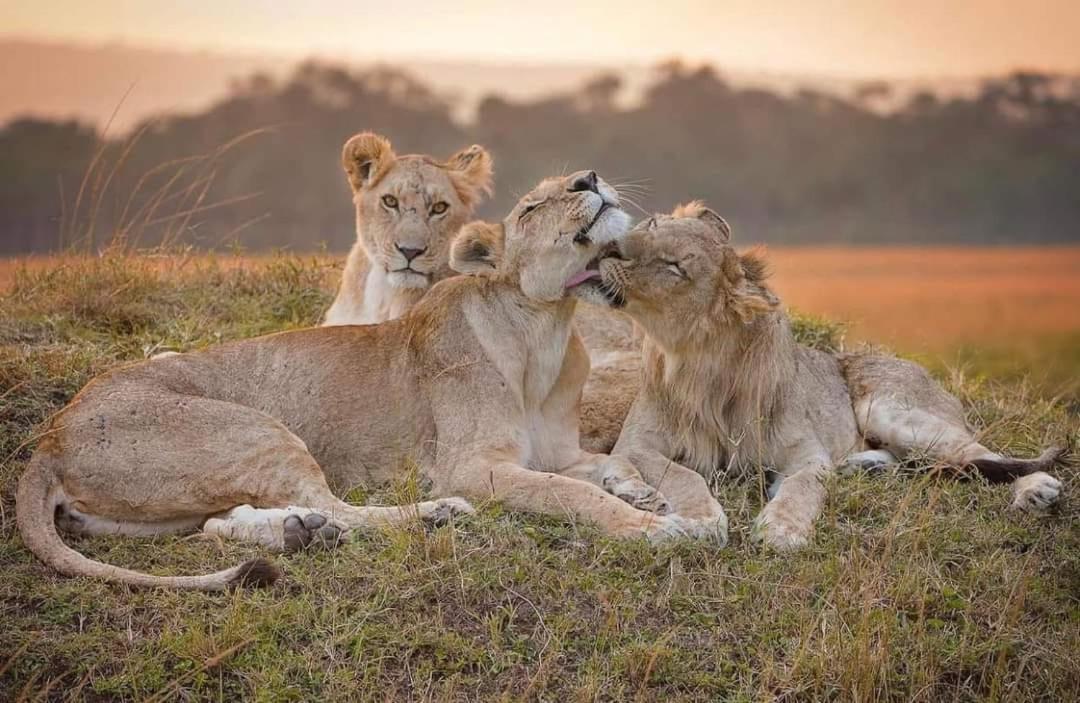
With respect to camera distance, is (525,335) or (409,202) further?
(409,202)

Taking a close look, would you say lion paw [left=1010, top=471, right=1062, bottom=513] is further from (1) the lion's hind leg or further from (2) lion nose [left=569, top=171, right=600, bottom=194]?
(2) lion nose [left=569, top=171, right=600, bottom=194]

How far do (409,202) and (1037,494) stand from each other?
3477 mm

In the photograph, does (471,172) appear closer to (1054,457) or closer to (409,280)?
(409,280)

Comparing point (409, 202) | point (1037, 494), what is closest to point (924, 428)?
point (1037, 494)

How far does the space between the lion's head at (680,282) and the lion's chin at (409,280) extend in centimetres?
165

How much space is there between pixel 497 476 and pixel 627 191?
143cm

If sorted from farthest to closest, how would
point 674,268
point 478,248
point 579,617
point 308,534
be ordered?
point 478,248 → point 674,268 → point 308,534 → point 579,617

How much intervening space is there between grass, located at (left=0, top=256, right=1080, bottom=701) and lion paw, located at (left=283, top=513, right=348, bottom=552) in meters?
0.05

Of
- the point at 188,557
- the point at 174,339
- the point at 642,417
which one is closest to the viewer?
the point at 188,557

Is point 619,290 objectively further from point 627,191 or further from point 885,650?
point 885,650

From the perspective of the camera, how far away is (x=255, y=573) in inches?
177

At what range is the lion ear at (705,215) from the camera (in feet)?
19.0

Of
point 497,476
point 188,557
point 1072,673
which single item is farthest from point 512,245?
point 1072,673

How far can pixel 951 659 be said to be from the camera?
4418 mm
